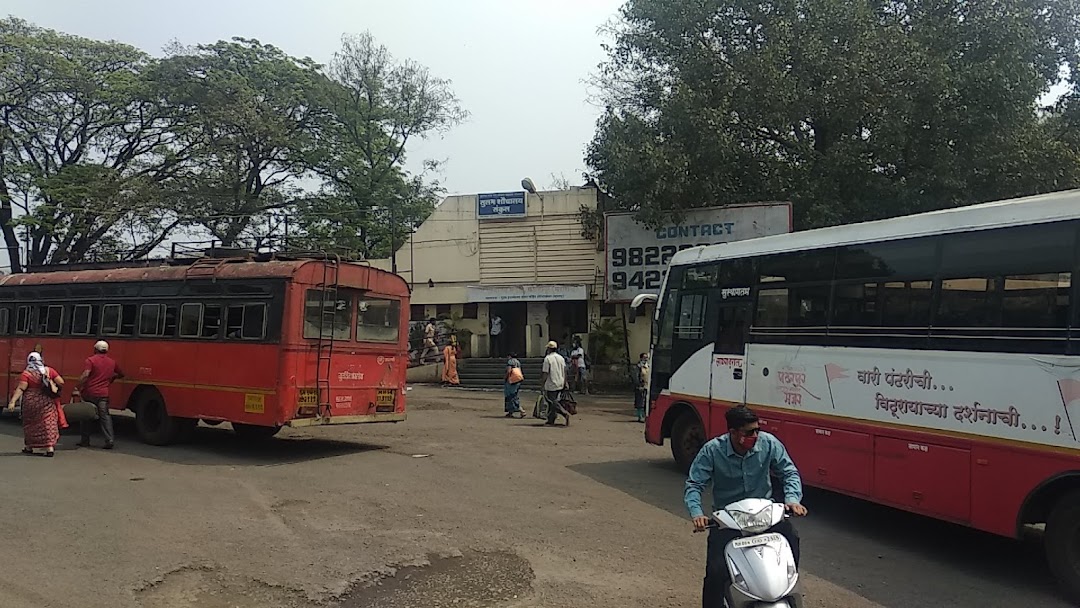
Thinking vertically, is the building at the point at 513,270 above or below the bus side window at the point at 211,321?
above

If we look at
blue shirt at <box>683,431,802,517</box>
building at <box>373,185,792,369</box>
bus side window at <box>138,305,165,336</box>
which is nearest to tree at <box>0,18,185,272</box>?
building at <box>373,185,792,369</box>

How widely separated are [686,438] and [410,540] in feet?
15.8

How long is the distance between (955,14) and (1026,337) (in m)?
16.4

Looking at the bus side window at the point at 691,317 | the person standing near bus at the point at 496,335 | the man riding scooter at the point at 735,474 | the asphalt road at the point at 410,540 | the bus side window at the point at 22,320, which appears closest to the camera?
the man riding scooter at the point at 735,474

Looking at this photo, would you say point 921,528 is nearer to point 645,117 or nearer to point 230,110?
point 645,117

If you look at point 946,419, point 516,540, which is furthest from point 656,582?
point 946,419

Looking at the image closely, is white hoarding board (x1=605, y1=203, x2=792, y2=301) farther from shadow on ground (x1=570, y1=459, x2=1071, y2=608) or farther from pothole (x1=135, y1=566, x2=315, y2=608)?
pothole (x1=135, y1=566, x2=315, y2=608)

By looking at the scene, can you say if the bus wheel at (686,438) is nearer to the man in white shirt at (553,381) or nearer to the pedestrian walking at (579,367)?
the man in white shirt at (553,381)

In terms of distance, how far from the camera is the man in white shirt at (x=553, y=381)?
17078 millimetres

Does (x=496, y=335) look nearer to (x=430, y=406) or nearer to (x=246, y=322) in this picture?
(x=430, y=406)

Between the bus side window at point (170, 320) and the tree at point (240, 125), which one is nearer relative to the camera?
the bus side window at point (170, 320)

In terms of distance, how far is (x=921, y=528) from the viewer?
8570 millimetres

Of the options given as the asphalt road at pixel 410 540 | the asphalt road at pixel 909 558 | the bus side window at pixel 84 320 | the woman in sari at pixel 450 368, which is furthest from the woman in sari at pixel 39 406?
the woman in sari at pixel 450 368

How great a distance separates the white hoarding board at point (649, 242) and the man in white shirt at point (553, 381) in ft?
21.1
